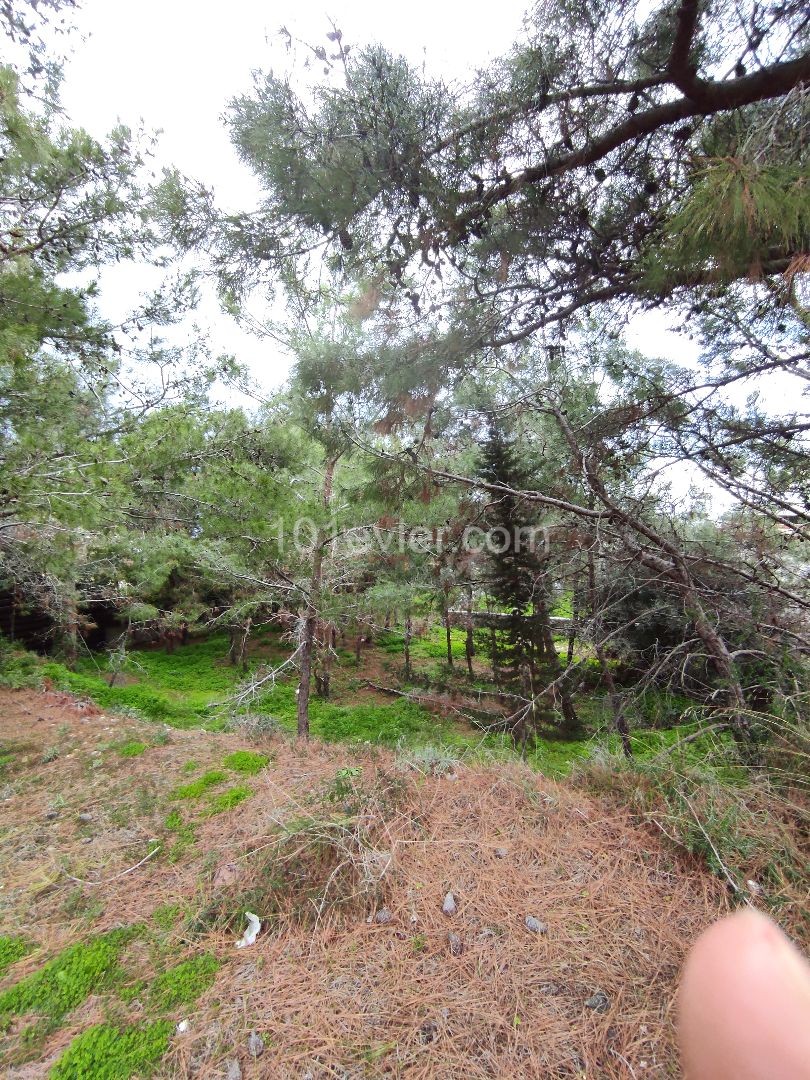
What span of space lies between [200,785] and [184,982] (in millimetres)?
1439

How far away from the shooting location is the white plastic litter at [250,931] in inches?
65.2

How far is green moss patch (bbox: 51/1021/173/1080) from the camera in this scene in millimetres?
1230

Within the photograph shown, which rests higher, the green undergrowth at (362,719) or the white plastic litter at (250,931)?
the white plastic litter at (250,931)

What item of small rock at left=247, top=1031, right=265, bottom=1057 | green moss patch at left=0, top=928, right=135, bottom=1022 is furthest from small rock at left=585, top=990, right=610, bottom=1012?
green moss patch at left=0, top=928, right=135, bottom=1022

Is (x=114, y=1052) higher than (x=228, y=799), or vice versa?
(x=228, y=799)

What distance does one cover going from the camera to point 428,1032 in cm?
129

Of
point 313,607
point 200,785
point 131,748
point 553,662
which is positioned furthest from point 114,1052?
point 553,662

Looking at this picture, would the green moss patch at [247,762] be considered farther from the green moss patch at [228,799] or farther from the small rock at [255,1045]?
the small rock at [255,1045]

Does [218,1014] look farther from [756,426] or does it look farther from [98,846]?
[756,426]

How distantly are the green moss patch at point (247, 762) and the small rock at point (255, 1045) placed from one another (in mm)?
1735

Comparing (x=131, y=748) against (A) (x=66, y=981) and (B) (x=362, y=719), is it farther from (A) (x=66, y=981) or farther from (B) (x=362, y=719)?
(B) (x=362, y=719)

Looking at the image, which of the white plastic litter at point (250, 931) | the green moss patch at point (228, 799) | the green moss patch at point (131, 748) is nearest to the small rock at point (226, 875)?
the white plastic litter at point (250, 931)

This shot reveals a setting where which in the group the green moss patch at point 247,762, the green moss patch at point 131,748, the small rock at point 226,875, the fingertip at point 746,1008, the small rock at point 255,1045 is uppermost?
the fingertip at point 746,1008

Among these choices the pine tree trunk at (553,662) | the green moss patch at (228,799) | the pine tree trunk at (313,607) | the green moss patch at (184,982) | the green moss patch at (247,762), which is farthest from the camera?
the pine tree trunk at (553,662)
